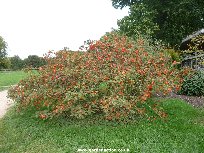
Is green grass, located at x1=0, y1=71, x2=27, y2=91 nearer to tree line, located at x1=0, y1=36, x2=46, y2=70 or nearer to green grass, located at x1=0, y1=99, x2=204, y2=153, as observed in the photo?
green grass, located at x1=0, y1=99, x2=204, y2=153

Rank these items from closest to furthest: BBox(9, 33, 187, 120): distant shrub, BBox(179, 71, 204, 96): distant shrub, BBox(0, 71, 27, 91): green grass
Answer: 1. BBox(9, 33, 187, 120): distant shrub
2. BBox(179, 71, 204, 96): distant shrub
3. BBox(0, 71, 27, 91): green grass

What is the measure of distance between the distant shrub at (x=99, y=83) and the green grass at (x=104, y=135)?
0.40 m

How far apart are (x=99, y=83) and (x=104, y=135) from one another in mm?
2019

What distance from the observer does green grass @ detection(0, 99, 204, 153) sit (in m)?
8.66

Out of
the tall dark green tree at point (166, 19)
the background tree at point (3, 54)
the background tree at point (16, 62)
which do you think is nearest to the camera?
the tall dark green tree at point (166, 19)

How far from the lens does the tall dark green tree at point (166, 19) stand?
2981 centimetres

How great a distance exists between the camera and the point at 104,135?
31.1 ft

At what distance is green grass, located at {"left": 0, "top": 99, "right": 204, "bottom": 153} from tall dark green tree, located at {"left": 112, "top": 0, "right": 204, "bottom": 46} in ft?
62.1

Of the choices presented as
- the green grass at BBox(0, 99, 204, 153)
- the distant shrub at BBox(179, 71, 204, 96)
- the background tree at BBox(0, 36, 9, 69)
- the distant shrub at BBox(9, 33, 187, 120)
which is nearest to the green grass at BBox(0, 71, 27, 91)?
the distant shrub at BBox(179, 71, 204, 96)

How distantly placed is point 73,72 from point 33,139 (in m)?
2.46

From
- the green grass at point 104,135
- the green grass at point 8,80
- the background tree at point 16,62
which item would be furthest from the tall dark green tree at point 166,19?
the background tree at point 16,62

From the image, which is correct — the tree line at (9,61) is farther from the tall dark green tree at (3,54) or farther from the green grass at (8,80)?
the green grass at (8,80)

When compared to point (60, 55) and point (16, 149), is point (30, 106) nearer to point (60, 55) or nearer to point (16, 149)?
point (60, 55)

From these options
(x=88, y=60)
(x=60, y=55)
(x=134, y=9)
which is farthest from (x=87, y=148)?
(x=134, y=9)
